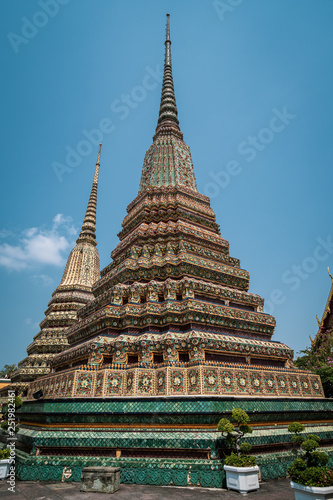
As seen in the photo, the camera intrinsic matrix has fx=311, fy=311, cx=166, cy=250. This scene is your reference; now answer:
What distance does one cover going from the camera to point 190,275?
11.8 meters

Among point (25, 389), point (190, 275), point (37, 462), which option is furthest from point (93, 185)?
point (37, 462)

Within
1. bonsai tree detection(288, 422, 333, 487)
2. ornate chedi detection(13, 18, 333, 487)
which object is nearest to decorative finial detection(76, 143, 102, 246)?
ornate chedi detection(13, 18, 333, 487)

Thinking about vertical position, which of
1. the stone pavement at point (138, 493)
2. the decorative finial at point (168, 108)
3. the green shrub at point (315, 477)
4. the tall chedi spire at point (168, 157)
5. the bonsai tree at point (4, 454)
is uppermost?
the decorative finial at point (168, 108)

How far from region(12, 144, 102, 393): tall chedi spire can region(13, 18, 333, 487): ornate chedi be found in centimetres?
750

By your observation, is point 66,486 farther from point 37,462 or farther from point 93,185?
point 93,185

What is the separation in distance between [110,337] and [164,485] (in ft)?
16.3

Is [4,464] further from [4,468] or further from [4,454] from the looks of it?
[4,454]

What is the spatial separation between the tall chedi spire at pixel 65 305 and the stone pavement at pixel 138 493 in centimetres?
1426

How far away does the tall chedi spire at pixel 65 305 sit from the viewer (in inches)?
789

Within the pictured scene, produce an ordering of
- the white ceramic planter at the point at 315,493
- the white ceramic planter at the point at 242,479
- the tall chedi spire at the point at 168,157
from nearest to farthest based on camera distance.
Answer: the white ceramic planter at the point at 315,493, the white ceramic planter at the point at 242,479, the tall chedi spire at the point at 168,157

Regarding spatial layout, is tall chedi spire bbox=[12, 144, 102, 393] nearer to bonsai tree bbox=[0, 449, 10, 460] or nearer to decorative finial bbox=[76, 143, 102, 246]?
decorative finial bbox=[76, 143, 102, 246]

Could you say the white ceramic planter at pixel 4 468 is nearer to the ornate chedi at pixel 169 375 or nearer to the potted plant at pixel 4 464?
the potted plant at pixel 4 464

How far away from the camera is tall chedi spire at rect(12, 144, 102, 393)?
65.8 feet

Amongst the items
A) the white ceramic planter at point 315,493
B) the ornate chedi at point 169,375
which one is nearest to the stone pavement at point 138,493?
the ornate chedi at point 169,375
